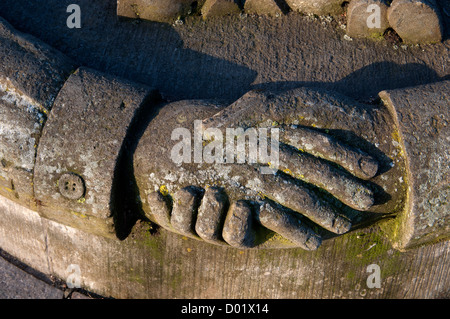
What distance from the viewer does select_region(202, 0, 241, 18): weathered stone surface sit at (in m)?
2.11

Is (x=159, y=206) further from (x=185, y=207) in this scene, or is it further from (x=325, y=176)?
(x=325, y=176)

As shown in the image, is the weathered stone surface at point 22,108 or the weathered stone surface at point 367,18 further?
the weathered stone surface at point 367,18

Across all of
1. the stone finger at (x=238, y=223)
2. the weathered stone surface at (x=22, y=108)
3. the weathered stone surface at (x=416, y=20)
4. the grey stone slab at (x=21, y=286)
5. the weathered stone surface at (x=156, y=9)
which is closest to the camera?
the stone finger at (x=238, y=223)

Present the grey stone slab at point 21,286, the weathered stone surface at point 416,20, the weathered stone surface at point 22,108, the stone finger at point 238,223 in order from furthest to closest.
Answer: the grey stone slab at point 21,286
the weathered stone surface at point 416,20
the weathered stone surface at point 22,108
the stone finger at point 238,223

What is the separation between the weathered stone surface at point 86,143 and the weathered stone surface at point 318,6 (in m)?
0.94

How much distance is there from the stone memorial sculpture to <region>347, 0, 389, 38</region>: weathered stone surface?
1.49 ft

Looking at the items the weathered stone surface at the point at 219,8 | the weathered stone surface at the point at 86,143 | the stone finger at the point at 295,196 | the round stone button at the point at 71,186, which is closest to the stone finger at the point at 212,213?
the stone finger at the point at 295,196

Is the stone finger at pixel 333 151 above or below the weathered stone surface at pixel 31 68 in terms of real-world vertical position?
below

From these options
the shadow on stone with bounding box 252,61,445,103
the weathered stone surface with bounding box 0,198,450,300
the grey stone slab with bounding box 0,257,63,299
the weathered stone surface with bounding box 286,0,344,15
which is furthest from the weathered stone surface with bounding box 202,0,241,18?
the grey stone slab with bounding box 0,257,63,299

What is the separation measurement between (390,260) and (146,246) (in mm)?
1149

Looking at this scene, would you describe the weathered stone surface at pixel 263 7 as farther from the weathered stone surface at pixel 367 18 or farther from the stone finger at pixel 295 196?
the stone finger at pixel 295 196

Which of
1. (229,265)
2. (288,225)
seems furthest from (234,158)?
(229,265)

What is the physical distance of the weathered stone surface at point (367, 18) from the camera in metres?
1.96

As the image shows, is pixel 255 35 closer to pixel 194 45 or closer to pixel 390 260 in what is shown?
pixel 194 45
